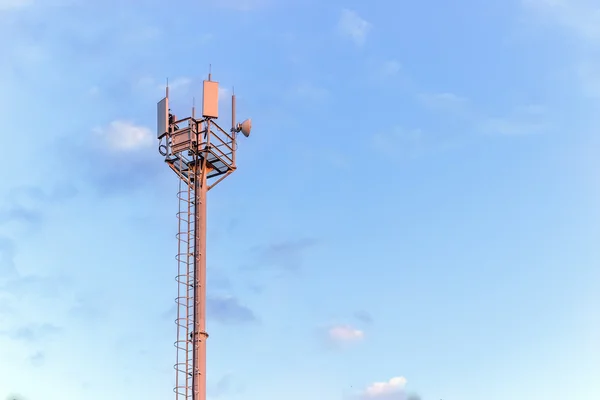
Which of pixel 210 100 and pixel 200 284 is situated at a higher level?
pixel 210 100

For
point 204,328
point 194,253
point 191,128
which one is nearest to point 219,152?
point 191,128

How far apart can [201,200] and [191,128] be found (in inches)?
191

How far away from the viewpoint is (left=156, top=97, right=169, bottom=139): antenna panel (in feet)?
239

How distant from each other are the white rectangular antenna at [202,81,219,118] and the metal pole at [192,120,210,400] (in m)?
0.64

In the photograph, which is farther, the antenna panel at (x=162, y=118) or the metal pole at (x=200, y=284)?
the antenna panel at (x=162, y=118)

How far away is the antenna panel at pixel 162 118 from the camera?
72.9 metres

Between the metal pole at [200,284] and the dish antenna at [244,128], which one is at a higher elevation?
the dish antenna at [244,128]

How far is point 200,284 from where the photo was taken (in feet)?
227

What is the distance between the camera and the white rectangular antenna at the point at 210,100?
72.8 metres

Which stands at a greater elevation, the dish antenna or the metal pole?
the dish antenna

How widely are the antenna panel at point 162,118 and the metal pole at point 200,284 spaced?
243cm

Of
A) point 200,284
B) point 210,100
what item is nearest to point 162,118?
point 210,100

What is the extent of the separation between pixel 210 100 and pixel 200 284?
12622 millimetres

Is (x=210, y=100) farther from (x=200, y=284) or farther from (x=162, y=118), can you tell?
(x=200, y=284)
